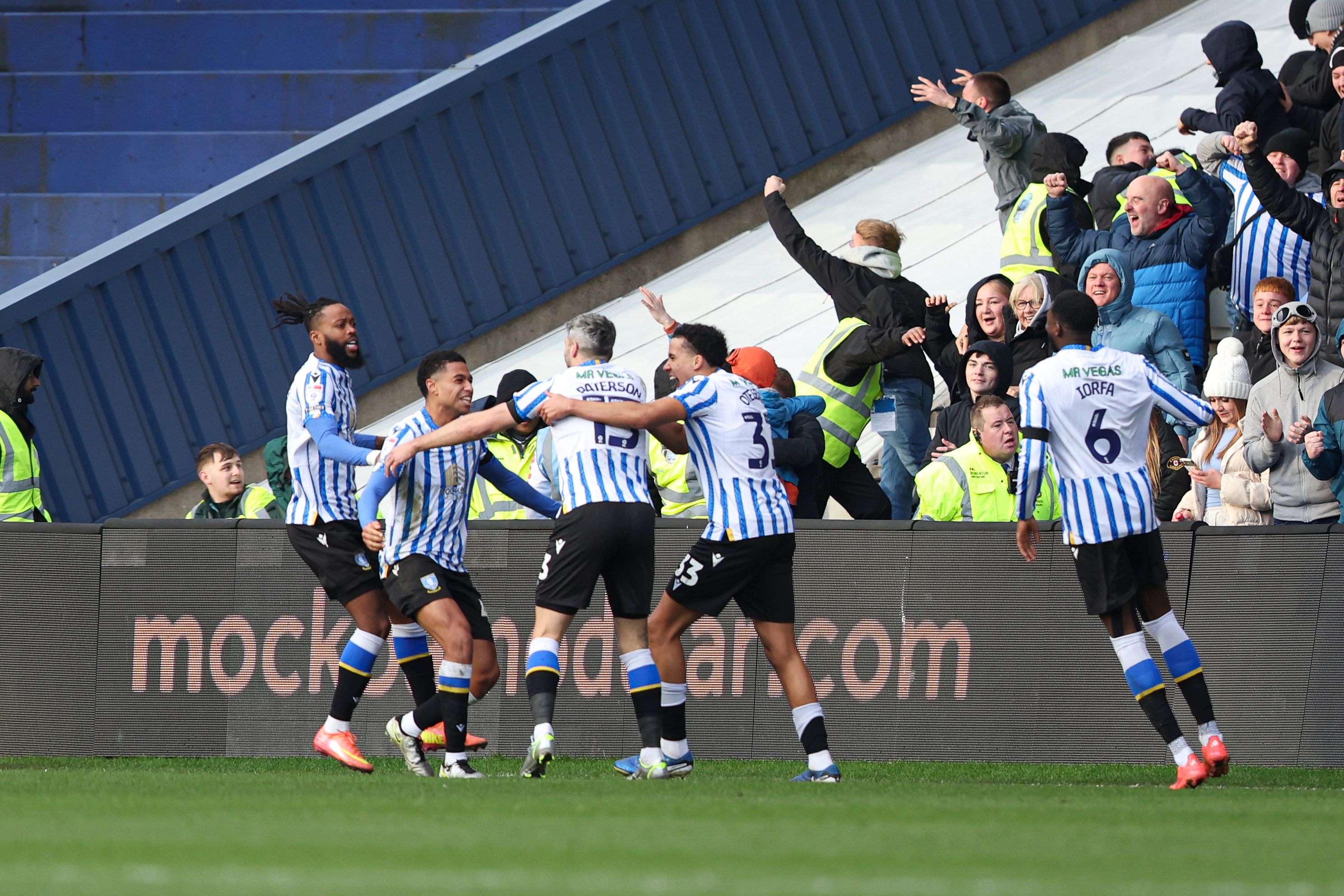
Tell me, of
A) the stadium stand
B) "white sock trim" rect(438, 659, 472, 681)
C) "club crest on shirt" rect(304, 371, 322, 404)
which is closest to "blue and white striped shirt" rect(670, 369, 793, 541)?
"white sock trim" rect(438, 659, 472, 681)

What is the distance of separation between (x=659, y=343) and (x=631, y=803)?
831 cm

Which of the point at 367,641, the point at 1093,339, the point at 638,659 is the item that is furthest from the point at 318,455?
the point at 1093,339

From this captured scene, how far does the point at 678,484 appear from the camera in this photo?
11031mm

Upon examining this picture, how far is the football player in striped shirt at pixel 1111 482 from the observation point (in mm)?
8430

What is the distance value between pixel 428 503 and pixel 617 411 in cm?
113

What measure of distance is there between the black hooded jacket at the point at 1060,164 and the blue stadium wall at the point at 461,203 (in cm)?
438

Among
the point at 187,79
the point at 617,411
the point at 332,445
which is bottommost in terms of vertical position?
the point at 617,411

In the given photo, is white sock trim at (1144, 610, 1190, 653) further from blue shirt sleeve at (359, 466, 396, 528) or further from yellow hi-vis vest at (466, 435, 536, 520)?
yellow hi-vis vest at (466, 435, 536, 520)

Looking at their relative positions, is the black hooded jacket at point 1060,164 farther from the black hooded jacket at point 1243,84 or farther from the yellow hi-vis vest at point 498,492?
the yellow hi-vis vest at point 498,492

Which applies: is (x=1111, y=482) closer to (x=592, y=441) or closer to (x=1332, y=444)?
(x=1332, y=444)

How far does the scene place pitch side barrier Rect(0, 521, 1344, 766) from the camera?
948cm

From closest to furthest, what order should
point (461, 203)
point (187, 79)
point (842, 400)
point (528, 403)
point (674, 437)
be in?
point (528, 403) < point (674, 437) < point (842, 400) < point (461, 203) < point (187, 79)

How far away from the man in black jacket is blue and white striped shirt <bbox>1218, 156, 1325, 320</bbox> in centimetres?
192

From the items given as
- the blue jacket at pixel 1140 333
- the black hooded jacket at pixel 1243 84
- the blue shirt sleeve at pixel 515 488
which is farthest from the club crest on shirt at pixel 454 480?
the black hooded jacket at pixel 1243 84
